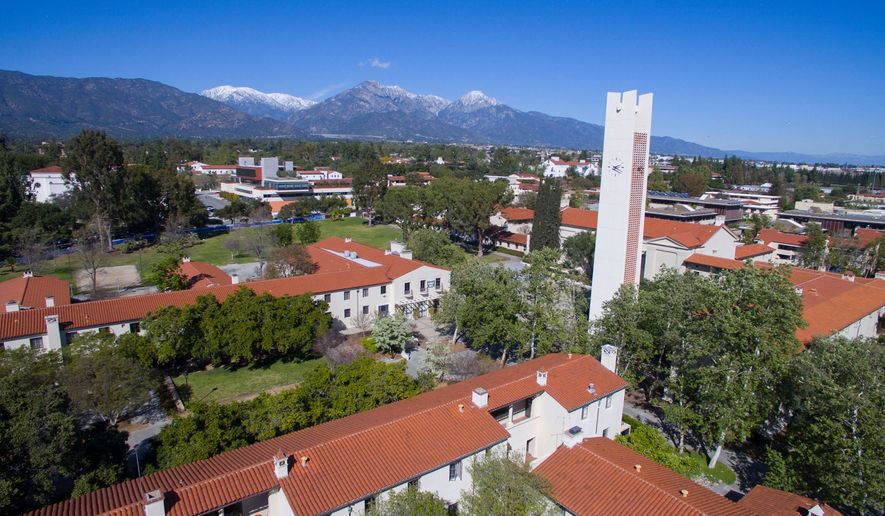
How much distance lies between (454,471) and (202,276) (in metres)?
28.7

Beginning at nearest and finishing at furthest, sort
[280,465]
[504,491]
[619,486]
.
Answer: [504,491]
[280,465]
[619,486]

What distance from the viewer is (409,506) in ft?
40.2

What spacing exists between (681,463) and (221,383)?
21714 mm

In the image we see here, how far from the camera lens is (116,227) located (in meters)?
61.4

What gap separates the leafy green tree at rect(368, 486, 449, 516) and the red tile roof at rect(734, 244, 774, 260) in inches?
1775

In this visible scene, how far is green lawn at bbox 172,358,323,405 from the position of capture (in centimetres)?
2495

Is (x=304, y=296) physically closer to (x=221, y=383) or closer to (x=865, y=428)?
(x=221, y=383)

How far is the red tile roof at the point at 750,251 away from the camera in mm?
48619

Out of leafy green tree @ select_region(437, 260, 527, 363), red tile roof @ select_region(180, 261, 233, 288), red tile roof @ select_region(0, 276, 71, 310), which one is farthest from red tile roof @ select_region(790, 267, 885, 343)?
red tile roof @ select_region(0, 276, 71, 310)

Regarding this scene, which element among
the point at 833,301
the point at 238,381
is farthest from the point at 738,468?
the point at 238,381

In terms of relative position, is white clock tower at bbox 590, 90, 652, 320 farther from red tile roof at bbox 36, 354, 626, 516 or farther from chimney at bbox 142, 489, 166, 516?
chimney at bbox 142, 489, 166, 516

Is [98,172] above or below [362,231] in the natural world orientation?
above

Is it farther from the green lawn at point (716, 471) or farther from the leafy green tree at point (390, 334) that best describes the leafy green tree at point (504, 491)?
the leafy green tree at point (390, 334)

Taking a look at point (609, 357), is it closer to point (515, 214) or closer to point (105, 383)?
point (105, 383)
